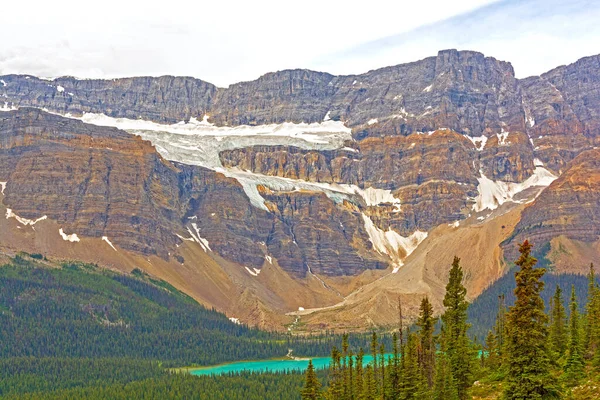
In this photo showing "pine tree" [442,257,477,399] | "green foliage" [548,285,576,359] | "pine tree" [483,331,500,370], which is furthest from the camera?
"pine tree" [483,331,500,370]

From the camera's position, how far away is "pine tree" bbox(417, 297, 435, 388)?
10012 centimetres

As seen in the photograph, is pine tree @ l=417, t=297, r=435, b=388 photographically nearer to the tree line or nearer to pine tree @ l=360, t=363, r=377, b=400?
the tree line

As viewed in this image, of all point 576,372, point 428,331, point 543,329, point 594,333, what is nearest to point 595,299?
point 594,333

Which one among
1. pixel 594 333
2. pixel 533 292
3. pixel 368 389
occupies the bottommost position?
pixel 368 389

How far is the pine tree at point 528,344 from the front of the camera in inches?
2383

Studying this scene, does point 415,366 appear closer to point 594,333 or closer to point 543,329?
point 594,333

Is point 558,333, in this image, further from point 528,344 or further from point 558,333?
point 528,344

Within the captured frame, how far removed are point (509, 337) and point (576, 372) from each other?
21837 mm

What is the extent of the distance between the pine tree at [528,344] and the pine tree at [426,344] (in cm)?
3750

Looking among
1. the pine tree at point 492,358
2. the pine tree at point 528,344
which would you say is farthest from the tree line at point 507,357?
the pine tree at point 492,358

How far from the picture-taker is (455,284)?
94000 millimetres

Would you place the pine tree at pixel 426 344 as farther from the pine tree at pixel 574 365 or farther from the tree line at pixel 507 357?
the pine tree at pixel 574 365

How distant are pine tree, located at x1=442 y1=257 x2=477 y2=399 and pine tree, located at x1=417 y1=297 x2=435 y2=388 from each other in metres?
1.96

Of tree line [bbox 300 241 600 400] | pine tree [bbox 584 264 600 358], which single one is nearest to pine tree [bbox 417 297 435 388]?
tree line [bbox 300 241 600 400]
